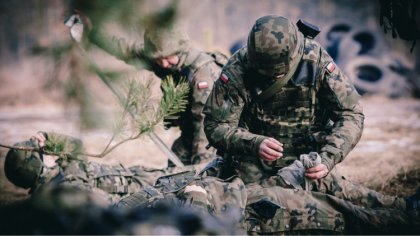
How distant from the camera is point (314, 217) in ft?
8.94

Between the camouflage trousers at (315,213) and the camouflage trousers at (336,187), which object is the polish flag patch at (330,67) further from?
the camouflage trousers at (315,213)

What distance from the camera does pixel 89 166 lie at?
3.66 meters

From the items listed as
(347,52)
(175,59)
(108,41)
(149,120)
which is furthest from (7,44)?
(108,41)

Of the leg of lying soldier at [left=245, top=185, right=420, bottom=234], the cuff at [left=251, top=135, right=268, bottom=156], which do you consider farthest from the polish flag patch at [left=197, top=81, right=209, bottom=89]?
the leg of lying soldier at [left=245, top=185, right=420, bottom=234]

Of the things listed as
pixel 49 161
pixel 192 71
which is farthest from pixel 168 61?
pixel 49 161

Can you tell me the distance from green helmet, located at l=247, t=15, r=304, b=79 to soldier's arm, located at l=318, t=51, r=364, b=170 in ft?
0.93

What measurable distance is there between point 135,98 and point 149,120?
0.57 feet

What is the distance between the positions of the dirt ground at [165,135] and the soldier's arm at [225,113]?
393 millimetres

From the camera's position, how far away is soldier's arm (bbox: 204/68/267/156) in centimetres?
312

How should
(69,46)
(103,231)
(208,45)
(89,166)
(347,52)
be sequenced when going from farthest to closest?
(208,45) < (347,52) < (89,166) < (69,46) < (103,231)

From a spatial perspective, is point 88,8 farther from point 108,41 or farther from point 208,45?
point 208,45

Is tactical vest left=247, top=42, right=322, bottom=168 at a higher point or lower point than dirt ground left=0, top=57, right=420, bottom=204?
higher

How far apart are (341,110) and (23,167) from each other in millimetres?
2345

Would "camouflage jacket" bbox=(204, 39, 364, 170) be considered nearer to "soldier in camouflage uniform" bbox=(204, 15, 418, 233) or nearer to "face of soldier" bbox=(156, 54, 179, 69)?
"soldier in camouflage uniform" bbox=(204, 15, 418, 233)
